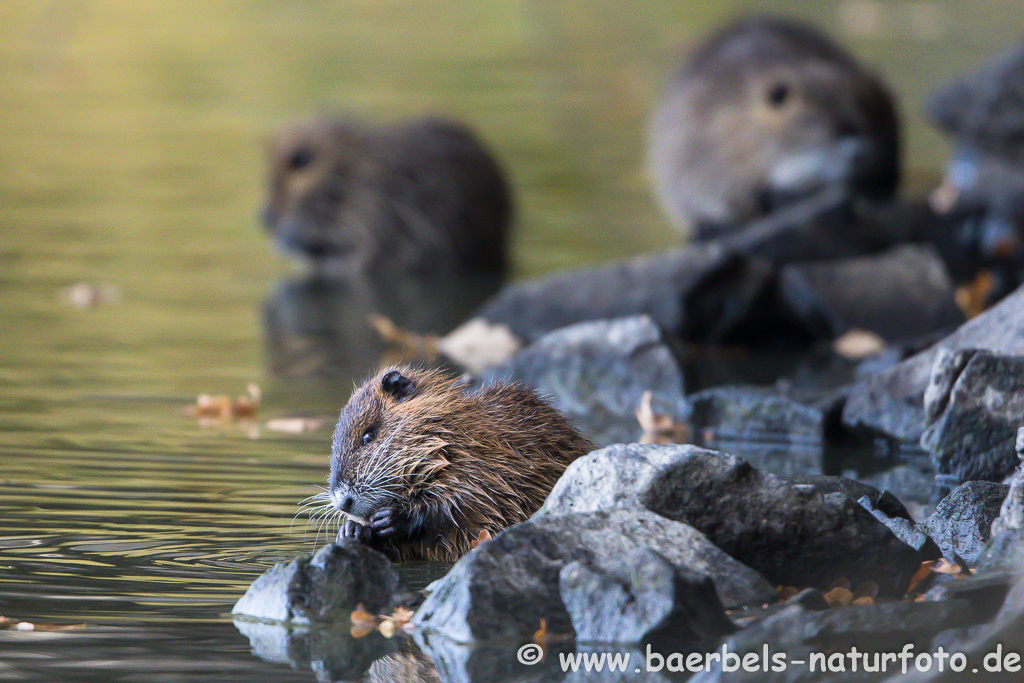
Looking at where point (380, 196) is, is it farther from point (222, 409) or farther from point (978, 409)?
point (978, 409)

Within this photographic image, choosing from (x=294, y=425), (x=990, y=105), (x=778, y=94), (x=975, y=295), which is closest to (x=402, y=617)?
(x=294, y=425)

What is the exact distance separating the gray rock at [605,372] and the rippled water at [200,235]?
0.80m

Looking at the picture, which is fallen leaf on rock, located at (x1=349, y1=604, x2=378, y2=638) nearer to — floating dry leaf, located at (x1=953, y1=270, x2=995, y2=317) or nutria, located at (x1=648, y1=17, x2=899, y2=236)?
floating dry leaf, located at (x1=953, y1=270, x2=995, y2=317)

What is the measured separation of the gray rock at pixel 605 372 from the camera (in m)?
5.33

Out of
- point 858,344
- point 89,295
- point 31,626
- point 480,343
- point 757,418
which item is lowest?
point 31,626

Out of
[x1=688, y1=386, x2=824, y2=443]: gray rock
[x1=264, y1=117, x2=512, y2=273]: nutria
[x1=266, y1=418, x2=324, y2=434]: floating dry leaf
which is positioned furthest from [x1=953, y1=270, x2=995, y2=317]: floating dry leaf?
[x1=266, y1=418, x2=324, y2=434]: floating dry leaf

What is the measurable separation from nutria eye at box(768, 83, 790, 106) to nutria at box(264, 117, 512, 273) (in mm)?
1680

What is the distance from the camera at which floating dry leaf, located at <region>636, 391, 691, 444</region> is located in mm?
4957

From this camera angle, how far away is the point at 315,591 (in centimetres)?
306

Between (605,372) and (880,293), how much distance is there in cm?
183

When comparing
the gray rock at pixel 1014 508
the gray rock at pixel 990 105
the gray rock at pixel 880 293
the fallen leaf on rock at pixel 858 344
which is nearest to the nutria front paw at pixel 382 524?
the gray rock at pixel 1014 508

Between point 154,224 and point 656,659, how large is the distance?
6.95 metres

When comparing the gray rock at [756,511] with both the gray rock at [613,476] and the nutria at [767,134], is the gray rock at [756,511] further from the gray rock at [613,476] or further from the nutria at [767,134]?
the nutria at [767,134]

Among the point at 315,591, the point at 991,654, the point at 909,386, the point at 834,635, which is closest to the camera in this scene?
the point at 991,654
